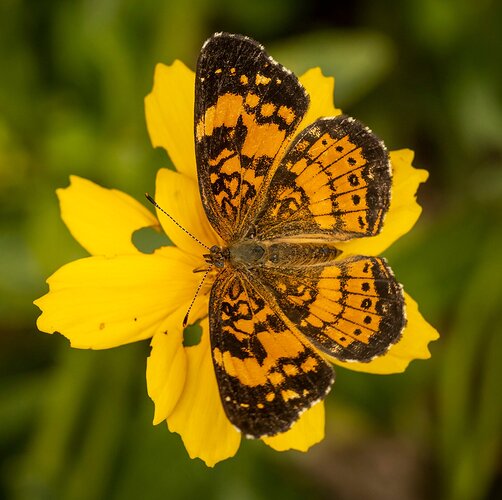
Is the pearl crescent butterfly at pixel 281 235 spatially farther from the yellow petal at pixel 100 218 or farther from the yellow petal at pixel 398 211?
the yellow petal at pixel 100 218

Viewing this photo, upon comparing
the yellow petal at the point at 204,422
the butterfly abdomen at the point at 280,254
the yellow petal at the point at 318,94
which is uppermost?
the yellow petal at the point at 318,94

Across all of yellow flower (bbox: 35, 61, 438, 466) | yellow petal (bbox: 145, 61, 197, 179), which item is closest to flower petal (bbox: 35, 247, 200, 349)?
yellow flower (bbox: 35, 61, 438, 466)

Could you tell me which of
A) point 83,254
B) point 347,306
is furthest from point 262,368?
point 83,254

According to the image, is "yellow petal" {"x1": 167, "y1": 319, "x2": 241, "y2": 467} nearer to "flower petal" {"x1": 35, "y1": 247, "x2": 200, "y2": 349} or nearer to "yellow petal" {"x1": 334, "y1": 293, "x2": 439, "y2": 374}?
"flower petal" {"x1": 35, "y1": 247, "x2": 200, "y2": 349}

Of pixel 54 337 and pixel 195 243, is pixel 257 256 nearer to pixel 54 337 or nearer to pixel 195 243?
pixel 195 243

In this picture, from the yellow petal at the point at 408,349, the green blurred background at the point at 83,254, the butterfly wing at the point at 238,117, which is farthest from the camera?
the green blurred background at the point at 83,254

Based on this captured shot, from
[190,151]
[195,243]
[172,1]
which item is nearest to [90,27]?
[172,1]

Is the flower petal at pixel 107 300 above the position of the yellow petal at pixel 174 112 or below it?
below

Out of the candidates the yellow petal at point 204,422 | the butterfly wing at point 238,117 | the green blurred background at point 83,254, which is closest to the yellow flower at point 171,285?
the yellow petal at point 204,422

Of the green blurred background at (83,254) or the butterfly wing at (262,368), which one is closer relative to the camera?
the butterfly wing at (262,368)
